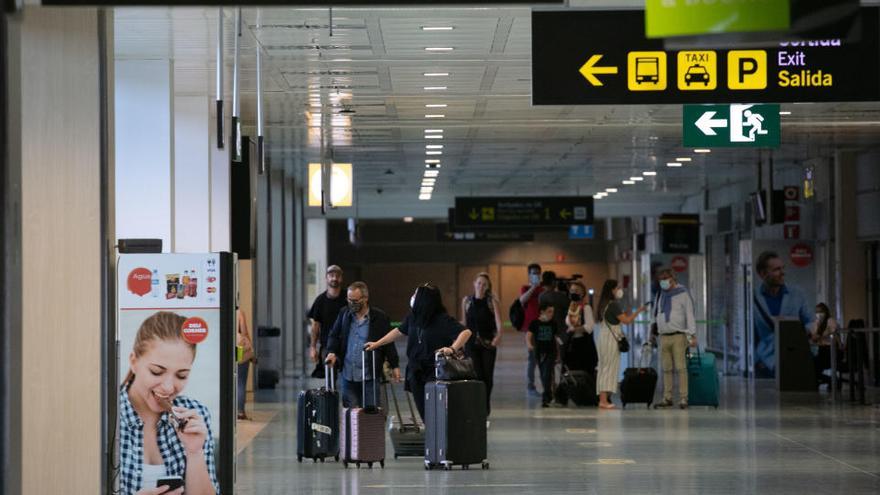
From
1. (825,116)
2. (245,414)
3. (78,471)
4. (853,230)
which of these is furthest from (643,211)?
(78,471)

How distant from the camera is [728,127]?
14.5 m

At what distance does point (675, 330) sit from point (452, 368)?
23.7 feet

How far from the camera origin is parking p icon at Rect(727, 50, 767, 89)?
32.9ft

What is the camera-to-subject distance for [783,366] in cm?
2295

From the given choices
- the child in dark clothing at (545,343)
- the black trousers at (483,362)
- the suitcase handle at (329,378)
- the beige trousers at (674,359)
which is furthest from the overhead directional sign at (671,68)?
the child in dark clothing at (545,343)

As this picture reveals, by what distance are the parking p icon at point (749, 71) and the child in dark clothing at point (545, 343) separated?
9382 mm

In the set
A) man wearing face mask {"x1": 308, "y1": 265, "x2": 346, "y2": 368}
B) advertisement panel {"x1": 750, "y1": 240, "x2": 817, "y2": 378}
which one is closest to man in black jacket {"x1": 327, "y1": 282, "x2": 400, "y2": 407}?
man wearing face mask {"x1": 308, "y1": 265, "x2": 346, "y2": 368}

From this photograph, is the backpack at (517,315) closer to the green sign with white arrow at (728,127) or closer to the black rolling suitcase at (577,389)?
the black rolling suitcase at (577,389)

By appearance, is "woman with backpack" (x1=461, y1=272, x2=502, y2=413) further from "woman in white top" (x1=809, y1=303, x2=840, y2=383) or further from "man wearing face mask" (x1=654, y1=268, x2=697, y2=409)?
"woman in white top" (x1=809, y1=303, x2=840, y2=383)

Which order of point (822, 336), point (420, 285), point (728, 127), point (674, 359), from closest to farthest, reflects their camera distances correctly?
point (728, 127)
point (420, 285)
point (674, 359)
point (822, 336)

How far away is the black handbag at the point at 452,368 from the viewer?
1234cm

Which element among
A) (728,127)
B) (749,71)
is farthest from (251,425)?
(749,71)

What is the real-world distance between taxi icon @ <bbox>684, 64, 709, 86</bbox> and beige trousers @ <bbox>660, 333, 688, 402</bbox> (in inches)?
369

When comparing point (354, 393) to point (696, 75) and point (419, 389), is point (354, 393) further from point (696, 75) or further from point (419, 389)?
point (696, 75)
